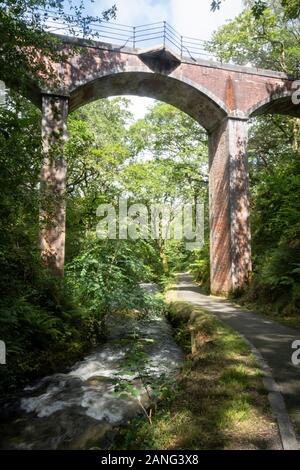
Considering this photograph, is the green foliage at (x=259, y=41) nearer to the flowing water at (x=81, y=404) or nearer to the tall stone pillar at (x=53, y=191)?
the tall stone pillar at (x=53, y=191)

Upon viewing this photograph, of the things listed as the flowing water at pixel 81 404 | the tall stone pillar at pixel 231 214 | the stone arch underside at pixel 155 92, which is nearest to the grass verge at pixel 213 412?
the flowing water at pixel 81 404

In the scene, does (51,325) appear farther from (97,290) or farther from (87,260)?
(87,260)

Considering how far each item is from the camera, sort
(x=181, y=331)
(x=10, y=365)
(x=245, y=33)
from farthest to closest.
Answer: (x=245, y=33) < (x=181, y=331) < (x=10, y=365)

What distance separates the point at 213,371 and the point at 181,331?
4636mm

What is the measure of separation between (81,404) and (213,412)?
2.91 m

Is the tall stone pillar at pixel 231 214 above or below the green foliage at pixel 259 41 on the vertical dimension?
below

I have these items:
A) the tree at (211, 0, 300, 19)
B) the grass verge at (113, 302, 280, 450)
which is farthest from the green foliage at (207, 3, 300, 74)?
the grass verge at (113, 302, 280, 450)

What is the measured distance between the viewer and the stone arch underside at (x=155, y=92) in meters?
13.2

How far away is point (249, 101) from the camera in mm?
14531

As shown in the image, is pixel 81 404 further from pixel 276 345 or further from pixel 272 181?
pixel 272 181

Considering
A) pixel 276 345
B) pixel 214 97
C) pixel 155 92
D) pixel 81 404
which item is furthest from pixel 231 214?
pixel 81 404

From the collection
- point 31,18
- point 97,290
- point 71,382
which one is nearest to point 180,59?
point 31,18

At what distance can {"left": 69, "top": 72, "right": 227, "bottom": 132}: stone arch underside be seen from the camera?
13164mm

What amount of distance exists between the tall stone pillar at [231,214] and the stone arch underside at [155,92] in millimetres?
930
